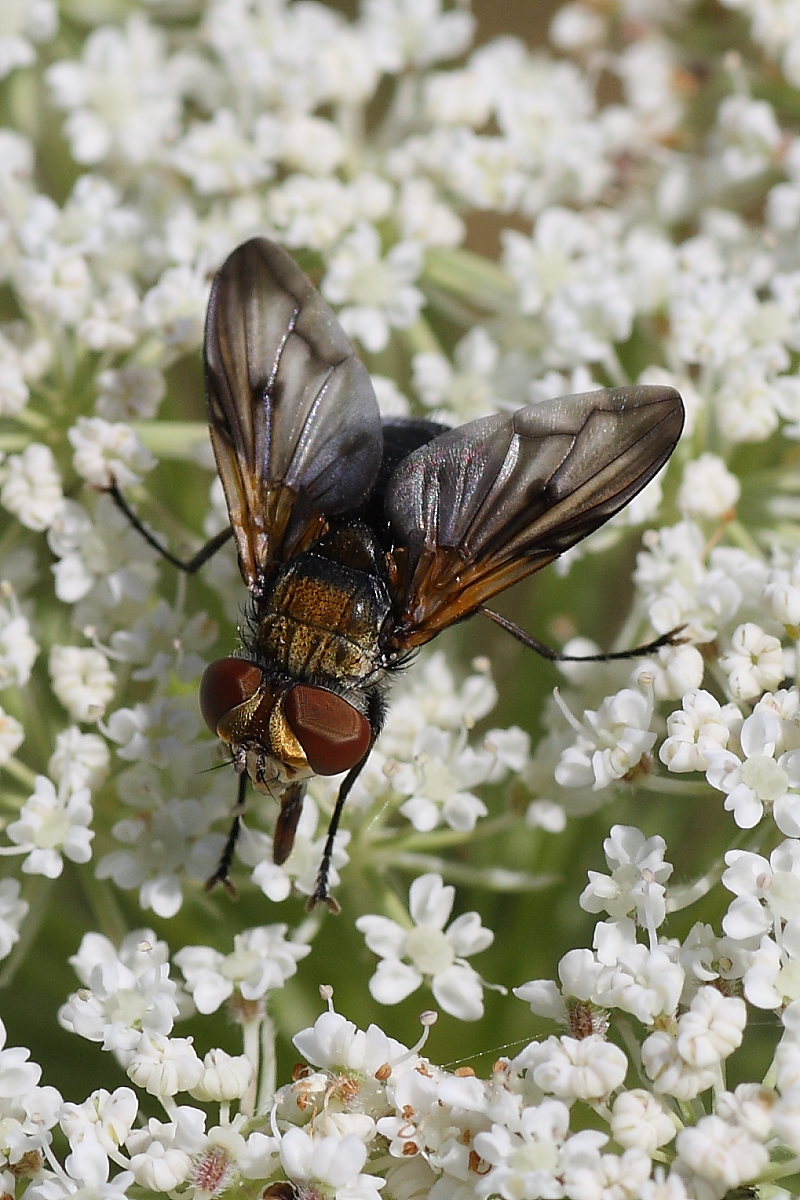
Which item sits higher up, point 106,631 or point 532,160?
point 532,160

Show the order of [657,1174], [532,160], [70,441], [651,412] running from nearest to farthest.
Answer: [657,1174] → [651,412] → [70,441] → [532,160]

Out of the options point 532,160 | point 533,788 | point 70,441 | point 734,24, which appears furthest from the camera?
point 734,24

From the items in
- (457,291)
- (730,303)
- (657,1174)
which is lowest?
(657,1174)

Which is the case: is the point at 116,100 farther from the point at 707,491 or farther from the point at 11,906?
the point at 11,906

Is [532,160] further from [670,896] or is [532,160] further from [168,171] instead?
[670,896]

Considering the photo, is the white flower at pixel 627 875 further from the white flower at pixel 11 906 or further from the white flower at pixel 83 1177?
the white flower at pixel 11 906

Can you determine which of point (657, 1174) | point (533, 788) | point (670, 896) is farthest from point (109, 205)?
point (657, 1174)

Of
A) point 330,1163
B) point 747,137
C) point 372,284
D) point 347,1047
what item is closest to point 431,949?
point 347,1047

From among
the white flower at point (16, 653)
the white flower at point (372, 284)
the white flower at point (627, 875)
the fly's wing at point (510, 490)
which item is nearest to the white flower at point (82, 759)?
the white flower at point (16, 653)
